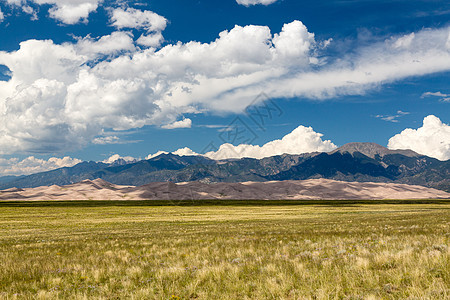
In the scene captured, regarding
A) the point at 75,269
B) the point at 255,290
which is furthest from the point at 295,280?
the point at 75,269

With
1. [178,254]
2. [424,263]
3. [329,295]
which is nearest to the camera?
[329,295]

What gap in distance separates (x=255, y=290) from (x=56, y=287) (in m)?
6.94

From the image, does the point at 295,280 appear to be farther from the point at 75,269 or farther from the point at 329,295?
the point at 75,269

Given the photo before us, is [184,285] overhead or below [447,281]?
below

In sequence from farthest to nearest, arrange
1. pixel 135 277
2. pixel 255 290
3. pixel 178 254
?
1. pixel 178 254
2. pixel 135 277
3. pixel 255 290

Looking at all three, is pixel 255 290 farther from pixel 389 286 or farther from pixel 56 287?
pixel 56 287

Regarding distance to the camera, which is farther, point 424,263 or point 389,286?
point 424,263

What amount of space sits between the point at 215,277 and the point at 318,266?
3826 millimetres

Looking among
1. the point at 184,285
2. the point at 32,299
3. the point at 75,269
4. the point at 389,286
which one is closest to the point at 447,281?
the point at 389,286

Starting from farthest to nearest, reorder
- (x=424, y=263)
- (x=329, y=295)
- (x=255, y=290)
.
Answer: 1. (x=424, y=263)
2. (x=255, y=290)
3. (x=329, y=295)

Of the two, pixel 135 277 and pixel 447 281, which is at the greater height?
pixel 447 281

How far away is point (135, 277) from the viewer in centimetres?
1152

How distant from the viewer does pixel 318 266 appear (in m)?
11.2

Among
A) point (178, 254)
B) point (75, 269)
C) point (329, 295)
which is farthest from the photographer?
point (178, 254)
